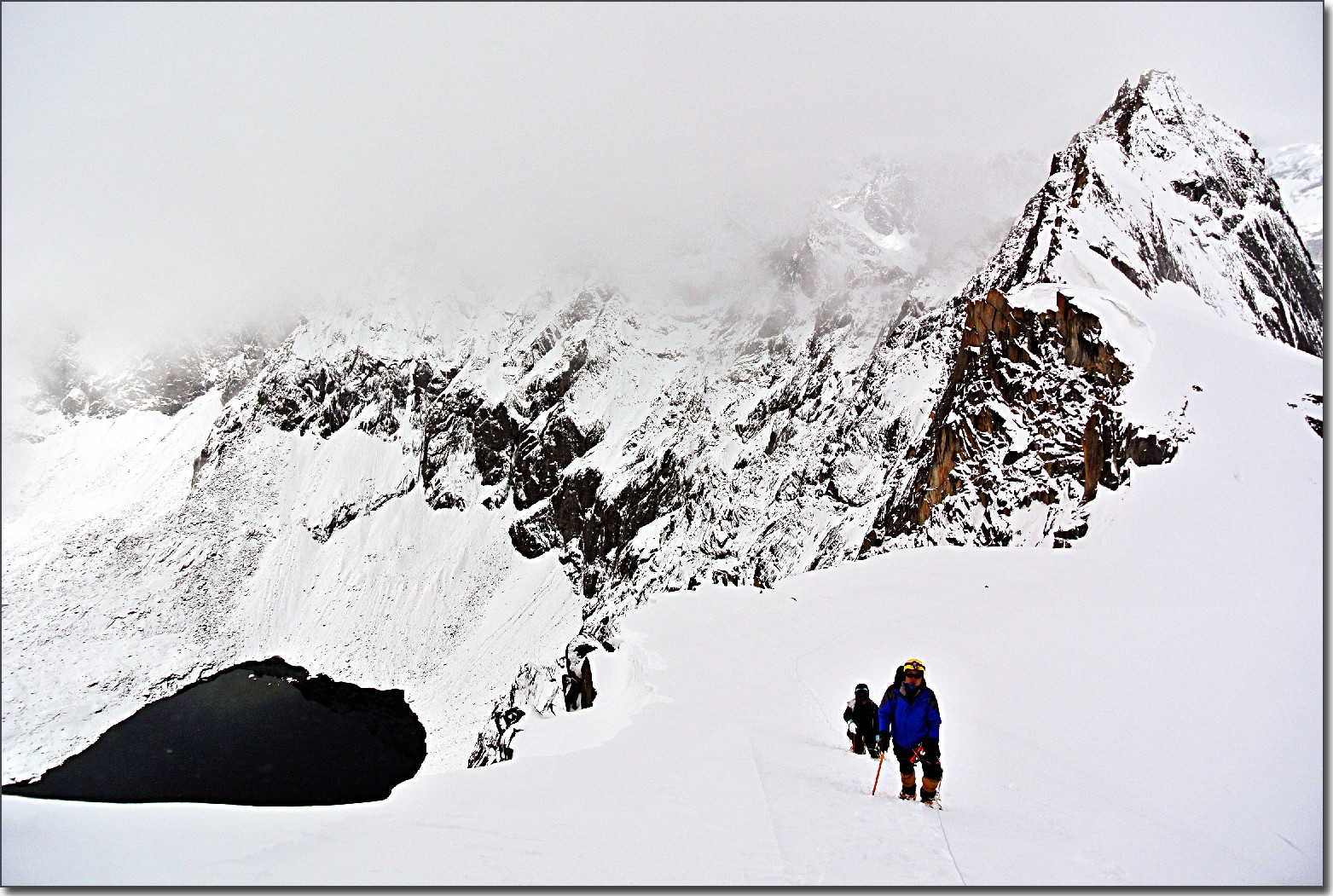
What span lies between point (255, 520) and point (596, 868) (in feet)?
516

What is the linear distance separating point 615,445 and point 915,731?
12193 centimetres

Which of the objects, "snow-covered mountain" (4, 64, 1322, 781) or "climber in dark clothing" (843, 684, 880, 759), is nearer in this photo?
"climber in dark clothing" (843, 684, 880, 759)

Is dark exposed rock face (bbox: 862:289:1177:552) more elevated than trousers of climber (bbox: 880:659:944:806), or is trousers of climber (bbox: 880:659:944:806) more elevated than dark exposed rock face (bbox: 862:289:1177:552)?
dark exposed rock face (bbox: 862:289:1177:552)

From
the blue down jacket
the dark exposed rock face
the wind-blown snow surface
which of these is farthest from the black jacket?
the dark exposed rock face

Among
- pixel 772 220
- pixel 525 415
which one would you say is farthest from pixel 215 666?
pixel 772 220

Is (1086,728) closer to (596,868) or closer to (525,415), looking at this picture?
(596,868)

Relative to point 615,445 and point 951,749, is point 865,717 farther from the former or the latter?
point 615,445

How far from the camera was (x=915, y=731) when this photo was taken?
28.0 feet

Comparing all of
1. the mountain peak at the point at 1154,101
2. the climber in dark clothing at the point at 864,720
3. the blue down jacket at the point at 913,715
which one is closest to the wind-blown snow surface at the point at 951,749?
the climber in dark clothing at the point at 864,720

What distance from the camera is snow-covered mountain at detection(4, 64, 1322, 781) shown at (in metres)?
34.0

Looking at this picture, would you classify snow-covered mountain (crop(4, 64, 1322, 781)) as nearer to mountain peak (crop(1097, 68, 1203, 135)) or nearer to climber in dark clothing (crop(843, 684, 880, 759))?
mountain peak (crop(1097, 68, 1203, 135))

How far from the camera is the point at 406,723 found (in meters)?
102

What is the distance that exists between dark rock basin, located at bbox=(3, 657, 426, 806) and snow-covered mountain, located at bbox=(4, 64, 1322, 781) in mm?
4220

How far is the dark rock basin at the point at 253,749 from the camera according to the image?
84.6 m
